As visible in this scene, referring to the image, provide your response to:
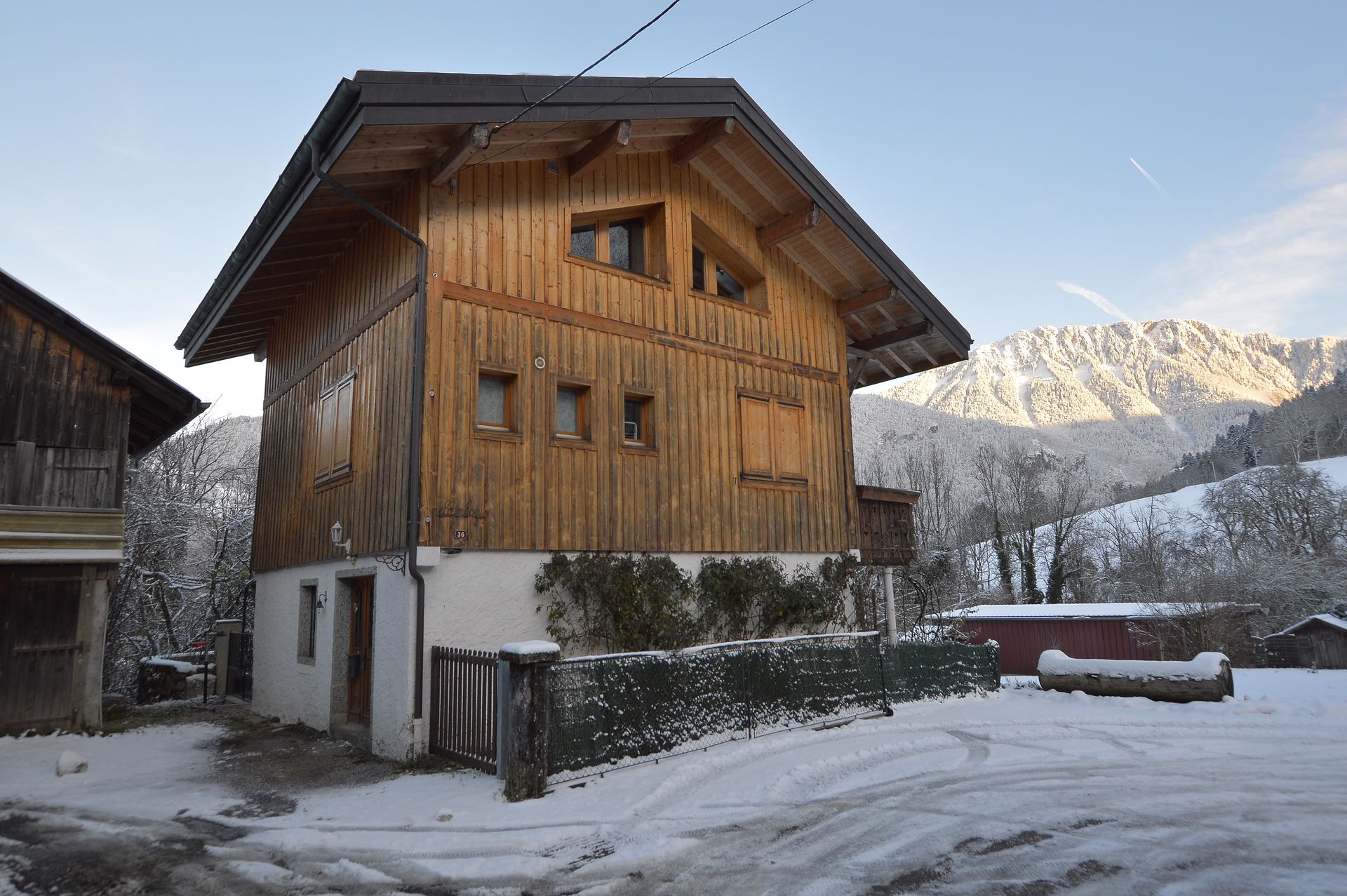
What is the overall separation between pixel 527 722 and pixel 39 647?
7.57 meters

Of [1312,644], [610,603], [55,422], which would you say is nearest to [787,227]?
[610,603]

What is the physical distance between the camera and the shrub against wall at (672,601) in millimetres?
10578

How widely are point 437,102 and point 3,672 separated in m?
8.88

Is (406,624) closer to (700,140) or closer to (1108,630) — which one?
(700,140)

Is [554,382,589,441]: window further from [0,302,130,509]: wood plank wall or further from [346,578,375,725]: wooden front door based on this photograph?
[0,302,130,509]: wood plank wall

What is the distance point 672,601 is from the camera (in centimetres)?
1134

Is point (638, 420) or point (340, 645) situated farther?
point (638, 420)

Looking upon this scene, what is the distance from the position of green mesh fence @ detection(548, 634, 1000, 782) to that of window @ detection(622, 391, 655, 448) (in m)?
3.29

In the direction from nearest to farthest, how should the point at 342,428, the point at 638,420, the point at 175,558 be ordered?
the point at 342,428
the point at 638,420
the point at 175,558

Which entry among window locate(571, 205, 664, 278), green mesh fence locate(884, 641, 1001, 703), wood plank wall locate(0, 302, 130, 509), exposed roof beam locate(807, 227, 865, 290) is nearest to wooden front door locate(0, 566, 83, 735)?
wood plank wall locate(0, 302, 130, 509)

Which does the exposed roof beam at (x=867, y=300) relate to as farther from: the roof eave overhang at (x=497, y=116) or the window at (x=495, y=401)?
the window at (x=495, y=401)

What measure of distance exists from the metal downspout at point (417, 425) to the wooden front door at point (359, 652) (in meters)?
1.83

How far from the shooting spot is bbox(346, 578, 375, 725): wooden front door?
11.0 metres

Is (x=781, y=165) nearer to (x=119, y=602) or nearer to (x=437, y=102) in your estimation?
(x=437, y=102)
